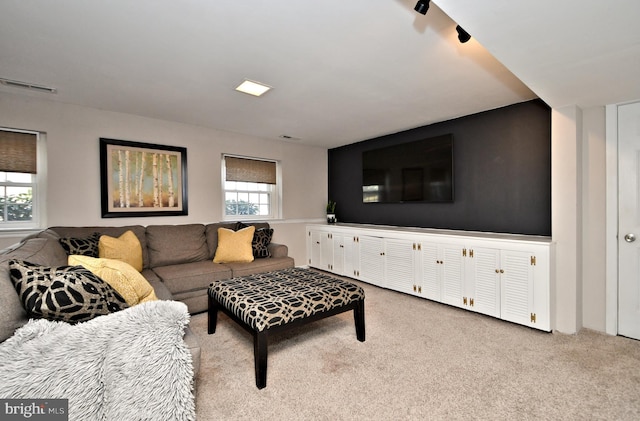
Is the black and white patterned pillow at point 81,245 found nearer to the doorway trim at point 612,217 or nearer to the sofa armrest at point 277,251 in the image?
the sofa armrest at point 277,251

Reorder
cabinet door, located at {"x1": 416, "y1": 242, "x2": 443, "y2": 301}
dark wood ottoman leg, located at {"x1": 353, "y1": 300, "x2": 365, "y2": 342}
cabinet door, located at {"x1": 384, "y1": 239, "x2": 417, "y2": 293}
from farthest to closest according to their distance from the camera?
1. cabinet door, located at {"x1": 384, "y1": 239, "x2": 417, "y2": 293}
2. cabinet door, located at {"x1": 416, "y1": 242, "x2": 443, "y2": 301}
3. dark wood ottoman leg, located at {"x1": 353, "y1": 300, "x2": 365, "y2": 342}

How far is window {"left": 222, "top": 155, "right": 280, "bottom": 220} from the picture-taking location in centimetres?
443

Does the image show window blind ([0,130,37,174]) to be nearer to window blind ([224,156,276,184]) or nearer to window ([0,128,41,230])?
window ([0,128,41,230])

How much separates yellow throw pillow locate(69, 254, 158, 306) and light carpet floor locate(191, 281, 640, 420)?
0.72 meters

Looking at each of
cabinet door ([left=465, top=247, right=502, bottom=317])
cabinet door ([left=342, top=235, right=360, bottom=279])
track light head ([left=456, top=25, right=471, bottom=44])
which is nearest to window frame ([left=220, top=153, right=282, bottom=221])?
cabinet door ([left=342, top=235, right=360, bottom=279])

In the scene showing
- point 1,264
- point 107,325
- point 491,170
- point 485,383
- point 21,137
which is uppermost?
point 21,137

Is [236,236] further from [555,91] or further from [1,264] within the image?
[555,91]

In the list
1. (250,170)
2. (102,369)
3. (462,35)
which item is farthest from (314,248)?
(102,369)

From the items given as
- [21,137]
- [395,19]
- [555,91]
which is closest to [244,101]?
[395,19]

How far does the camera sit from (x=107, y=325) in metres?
1.18

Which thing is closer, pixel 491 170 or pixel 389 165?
pixel 491 170

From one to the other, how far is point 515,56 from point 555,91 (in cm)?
85

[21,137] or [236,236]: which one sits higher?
[21,137]

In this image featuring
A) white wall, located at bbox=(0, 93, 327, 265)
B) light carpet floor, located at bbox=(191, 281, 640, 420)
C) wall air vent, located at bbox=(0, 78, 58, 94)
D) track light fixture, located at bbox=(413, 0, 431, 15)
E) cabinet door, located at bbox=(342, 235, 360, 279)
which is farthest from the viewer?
cabinet door, located at bbox=(342, 235, 360, 279)
